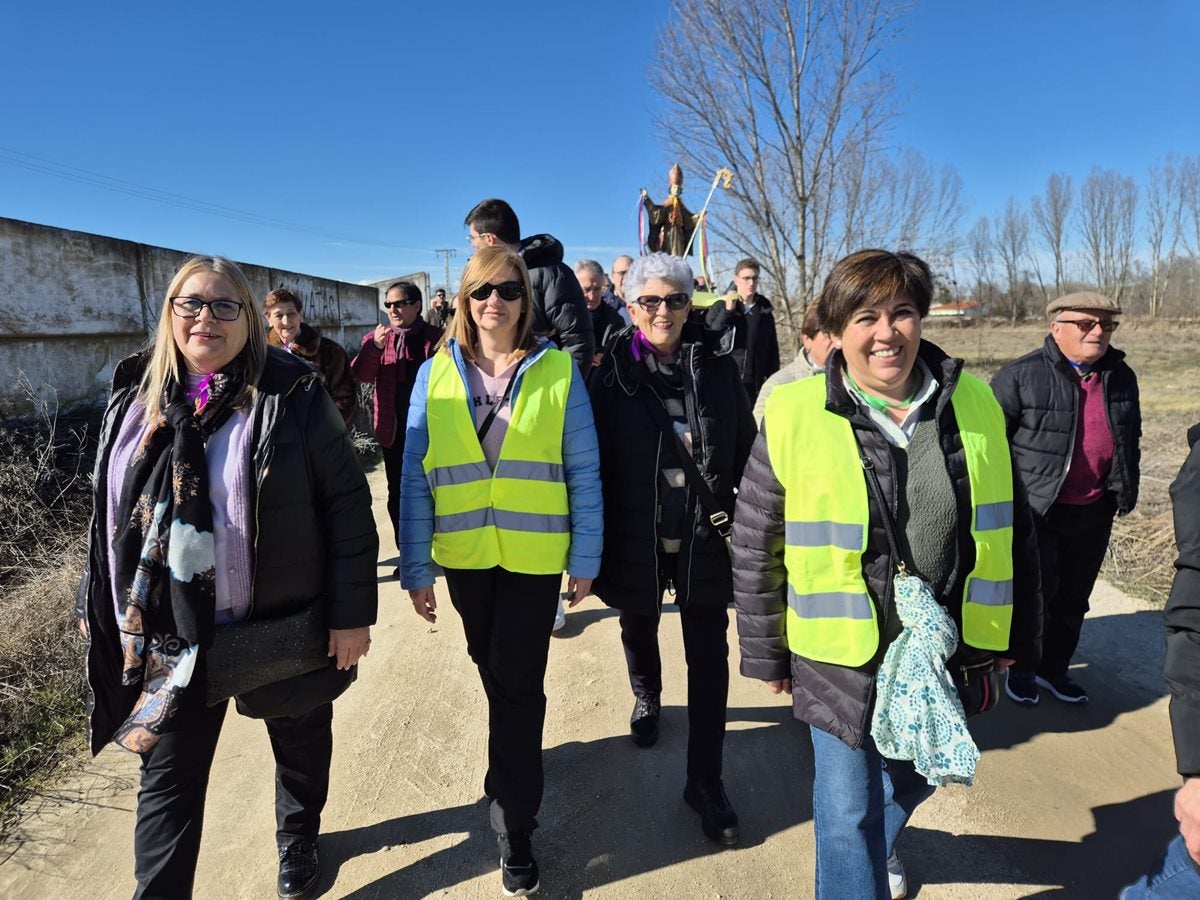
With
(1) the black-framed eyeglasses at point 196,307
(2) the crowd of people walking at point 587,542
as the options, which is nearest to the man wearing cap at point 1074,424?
(2) the crowd of people walking at point 587,542

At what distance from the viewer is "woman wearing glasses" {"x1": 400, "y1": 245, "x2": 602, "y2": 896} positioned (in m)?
2.22

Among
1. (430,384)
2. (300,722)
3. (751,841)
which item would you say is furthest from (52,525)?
(751,841)

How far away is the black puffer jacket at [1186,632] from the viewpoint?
137 centimetres

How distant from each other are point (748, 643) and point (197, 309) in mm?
1778

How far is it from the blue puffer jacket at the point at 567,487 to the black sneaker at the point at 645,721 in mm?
1108

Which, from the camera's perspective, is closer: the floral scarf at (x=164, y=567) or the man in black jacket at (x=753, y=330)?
the floral scarf at (x=164, y=567)

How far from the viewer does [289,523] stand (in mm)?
1879

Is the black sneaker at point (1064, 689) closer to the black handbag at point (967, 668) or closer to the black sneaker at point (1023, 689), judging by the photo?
the black sneaker at point (1023, 689)

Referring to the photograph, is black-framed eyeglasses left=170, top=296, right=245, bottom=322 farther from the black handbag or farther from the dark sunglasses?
the black handbag

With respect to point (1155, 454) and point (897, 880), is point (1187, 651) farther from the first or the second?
point (1155, 454)

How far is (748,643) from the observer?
6.34ft

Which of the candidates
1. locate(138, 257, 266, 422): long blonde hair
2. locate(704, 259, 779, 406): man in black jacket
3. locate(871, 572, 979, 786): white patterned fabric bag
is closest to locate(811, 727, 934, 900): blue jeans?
locate(871, 572, 979, 786): white patterned fabric bag

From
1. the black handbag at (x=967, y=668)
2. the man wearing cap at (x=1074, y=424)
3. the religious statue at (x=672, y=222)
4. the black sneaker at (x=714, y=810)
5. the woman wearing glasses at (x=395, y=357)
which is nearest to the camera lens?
the black handbag at (x=967, y=668)

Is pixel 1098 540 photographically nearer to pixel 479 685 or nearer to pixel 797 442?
pixel 797 442
